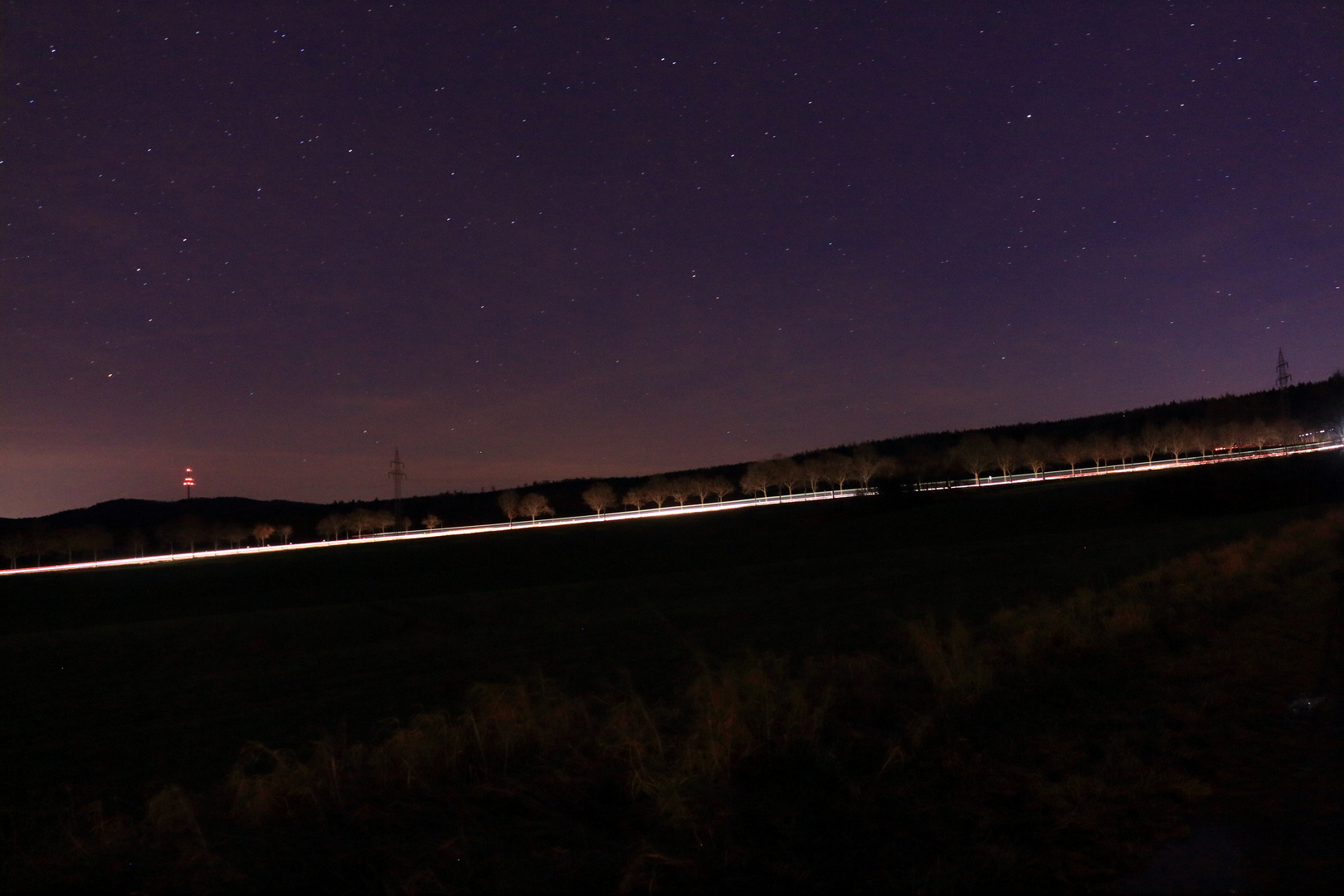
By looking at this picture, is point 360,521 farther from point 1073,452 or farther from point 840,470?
point 1073,452

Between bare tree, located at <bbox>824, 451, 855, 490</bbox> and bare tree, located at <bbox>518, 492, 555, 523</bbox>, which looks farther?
bare tree, located at <bbox>518, 492, 555, 523</bbox>

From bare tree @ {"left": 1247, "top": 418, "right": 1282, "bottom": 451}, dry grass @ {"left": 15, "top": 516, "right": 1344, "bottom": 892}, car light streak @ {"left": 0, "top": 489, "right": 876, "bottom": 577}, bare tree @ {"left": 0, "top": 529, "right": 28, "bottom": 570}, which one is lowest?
car light streak @ {"left": 0, "top": 489, "right": 876, "bottom": 577}

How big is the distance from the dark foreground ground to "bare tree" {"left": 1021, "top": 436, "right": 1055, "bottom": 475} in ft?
299

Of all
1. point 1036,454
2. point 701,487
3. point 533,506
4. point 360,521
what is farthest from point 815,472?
point 360,521

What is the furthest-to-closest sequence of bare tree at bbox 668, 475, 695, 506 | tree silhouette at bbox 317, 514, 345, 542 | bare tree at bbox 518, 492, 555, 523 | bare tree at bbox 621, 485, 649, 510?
1. tree silhouette at bbox 317, 514, 345, 542
2. bare tree at bbox 621, 485, 649, 510
3. bare tree at bbox 668, 475, 695, 506
4. bare tree at bbox 518, 492, 555, 523

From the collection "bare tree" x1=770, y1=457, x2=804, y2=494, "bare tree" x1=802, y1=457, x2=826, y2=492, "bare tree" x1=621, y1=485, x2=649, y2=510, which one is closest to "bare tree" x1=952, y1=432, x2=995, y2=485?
"bare tree" x1=802, y1=457, x2=826, y2=492

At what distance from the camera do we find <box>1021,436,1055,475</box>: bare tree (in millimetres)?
107294

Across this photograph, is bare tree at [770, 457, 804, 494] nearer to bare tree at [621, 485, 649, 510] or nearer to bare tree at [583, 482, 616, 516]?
bare tree at [621, 485, 649, 510]

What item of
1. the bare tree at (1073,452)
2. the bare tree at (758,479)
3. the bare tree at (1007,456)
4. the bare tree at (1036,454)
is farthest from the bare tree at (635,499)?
the bare tree at (1073,452)

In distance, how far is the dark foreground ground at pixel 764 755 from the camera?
14.5 ft

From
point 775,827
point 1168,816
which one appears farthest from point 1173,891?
point 775,827

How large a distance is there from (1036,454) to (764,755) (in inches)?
4437

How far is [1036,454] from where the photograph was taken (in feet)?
354

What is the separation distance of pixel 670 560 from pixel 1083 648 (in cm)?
4304
